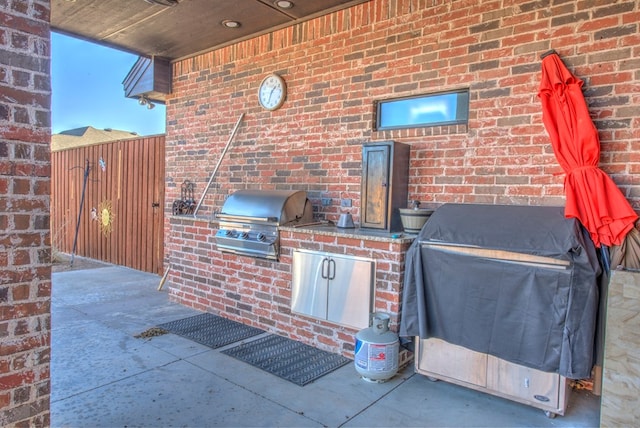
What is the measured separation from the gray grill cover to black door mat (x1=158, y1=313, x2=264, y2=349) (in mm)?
1734

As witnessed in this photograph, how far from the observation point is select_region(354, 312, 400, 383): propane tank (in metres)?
3.06

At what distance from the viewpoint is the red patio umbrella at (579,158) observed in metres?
2.66

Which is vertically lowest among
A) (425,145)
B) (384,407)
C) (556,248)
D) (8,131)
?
(384,407)

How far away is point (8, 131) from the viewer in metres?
1.73

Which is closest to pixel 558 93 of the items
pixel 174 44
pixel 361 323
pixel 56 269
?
pixel 361 323

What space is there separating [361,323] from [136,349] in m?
1.98

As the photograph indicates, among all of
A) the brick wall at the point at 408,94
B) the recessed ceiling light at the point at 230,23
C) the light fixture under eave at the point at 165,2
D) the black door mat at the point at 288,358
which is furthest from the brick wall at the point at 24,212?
the recessed ceiling light at the point at 230,23

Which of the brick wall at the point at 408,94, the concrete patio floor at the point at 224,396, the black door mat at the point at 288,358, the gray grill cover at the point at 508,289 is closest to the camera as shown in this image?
the gray grill cover at the point at 508,289

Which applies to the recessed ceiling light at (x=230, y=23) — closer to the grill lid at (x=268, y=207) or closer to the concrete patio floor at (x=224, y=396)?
the grill lid at (x=268, y=207)

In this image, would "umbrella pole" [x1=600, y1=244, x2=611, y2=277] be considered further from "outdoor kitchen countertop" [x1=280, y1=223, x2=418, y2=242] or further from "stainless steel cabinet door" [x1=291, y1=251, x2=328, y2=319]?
"stainless steel cabinet door" [x1=291, y1=251, x2=328, y2=319]

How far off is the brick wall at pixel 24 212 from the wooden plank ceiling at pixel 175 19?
2.96 meters

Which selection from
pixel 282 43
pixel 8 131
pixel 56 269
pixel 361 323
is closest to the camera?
pixel 8 131

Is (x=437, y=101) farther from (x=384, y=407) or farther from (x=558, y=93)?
(x=384, y=407)

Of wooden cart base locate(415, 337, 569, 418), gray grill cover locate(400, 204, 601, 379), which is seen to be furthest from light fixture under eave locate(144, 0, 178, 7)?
wooden cart base locate(415, 337, 569, 418)
